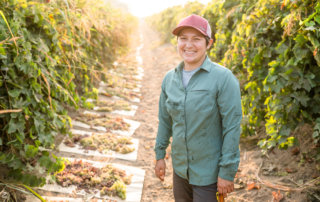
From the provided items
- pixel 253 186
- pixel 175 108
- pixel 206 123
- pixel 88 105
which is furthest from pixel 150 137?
pixel 206 123

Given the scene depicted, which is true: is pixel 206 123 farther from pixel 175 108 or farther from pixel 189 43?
pixel 189 43

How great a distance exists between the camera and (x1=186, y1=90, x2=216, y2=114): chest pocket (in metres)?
1.81

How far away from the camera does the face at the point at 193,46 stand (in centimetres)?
187

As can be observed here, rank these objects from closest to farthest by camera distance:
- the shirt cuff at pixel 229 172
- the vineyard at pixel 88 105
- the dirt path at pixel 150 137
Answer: the shirt cuff at pixel 229 172 → the vineyard at pixel 88 105 → the dirt path at pixel 150 137

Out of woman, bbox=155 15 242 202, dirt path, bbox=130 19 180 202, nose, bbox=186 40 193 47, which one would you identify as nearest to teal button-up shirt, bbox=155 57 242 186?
woman, bbox=155 15 242 202

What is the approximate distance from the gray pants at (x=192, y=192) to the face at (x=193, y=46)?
0.88m

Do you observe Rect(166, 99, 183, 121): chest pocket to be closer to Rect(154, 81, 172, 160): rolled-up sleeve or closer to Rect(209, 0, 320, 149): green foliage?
Rect(154, 81, 172, 160): rolled-up sleeve

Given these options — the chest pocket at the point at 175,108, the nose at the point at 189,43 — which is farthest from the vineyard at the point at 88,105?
the chest pocket at the point at 175,108

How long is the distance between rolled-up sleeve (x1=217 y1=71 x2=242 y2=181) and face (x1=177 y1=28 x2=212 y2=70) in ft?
0.86

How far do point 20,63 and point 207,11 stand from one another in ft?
17.9

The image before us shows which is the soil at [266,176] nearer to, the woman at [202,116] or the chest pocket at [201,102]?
the woman at [202,116]

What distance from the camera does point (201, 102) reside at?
1817 mm

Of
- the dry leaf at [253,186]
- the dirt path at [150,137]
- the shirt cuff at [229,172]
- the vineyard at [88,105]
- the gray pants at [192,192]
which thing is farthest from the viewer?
the dirt path at [150,137]

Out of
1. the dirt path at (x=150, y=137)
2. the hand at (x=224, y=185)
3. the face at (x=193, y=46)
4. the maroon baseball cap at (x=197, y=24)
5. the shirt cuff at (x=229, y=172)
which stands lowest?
the dirt path at (x=150, y=137)
